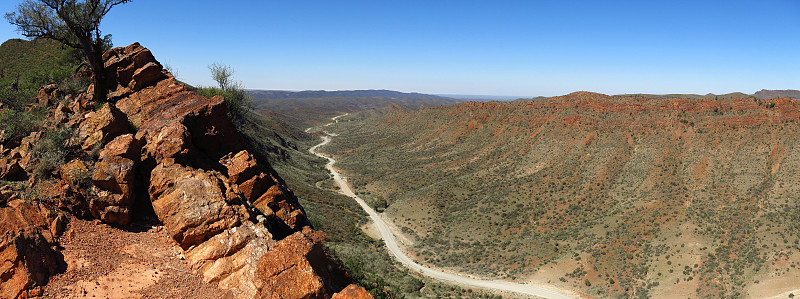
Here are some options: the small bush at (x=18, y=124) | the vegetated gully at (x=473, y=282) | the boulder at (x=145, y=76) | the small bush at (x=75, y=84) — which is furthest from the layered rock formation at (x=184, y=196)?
the vegetated gully at (x=473, y=282)

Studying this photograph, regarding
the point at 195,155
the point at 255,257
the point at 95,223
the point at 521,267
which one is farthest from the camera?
the point at 521,267

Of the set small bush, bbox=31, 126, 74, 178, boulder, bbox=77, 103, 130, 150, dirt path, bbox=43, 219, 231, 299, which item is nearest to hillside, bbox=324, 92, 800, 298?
dirt path, bbox=43, 219, 231, 299

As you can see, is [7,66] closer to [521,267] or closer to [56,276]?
[56,276]

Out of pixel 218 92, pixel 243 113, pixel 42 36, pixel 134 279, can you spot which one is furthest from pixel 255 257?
pixel 243 113

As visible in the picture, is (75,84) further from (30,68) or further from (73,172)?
(30,68)

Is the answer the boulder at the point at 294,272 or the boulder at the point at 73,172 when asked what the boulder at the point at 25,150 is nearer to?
the boulder at the point at 73,172

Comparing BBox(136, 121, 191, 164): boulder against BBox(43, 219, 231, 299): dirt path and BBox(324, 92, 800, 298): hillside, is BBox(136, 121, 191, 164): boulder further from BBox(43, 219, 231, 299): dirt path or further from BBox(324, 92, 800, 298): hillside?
BBox(324, 92, 800, 298): hillside
